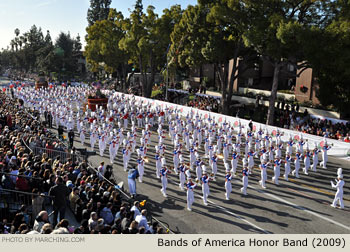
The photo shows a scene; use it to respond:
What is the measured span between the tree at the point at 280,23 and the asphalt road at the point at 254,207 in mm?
10015

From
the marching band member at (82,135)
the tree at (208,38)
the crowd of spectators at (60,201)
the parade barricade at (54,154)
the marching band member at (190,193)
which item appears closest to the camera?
the crowd of spectators at (60,201)

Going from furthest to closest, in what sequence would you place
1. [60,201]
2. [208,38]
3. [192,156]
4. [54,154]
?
[208,38] < [192,156] < [54,154] < [60,201]

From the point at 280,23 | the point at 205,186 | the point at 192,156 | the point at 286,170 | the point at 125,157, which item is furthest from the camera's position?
the point at 280,23

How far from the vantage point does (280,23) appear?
2097 centimetres

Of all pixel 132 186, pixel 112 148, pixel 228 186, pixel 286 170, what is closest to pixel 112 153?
pixel 112 148

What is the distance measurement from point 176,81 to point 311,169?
39.7 meters

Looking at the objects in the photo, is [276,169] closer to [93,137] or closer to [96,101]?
[93,137]

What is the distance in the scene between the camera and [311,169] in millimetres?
16750

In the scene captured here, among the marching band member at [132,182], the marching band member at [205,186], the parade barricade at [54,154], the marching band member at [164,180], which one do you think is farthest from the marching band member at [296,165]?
the parade barricade at [54,154]

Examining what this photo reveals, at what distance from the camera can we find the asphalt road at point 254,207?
10.4 meters

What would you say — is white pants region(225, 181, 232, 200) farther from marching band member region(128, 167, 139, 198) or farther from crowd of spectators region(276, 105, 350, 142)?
crowd of spectators region(276, 105, 350, 142)

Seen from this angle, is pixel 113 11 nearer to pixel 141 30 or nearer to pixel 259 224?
pixel 141 30

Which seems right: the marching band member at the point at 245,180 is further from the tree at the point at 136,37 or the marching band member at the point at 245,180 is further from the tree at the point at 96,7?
the tree at the point at 96,7

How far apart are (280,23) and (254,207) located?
13961 mm
